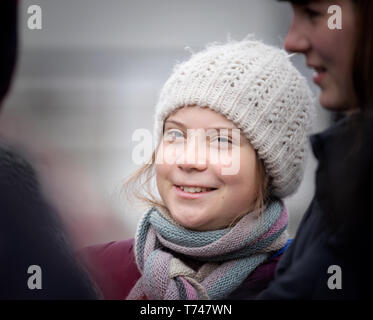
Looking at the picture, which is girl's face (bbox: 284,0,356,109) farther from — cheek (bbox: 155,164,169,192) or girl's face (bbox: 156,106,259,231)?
cheek (bbox: 155,164,169,192)

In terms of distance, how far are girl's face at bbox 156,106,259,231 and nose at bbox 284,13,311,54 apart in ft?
0.83

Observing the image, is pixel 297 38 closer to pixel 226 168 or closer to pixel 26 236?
pixel 226 168

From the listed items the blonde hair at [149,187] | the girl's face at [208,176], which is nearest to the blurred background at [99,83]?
the blonde hair at [149,187]

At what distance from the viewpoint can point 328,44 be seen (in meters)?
1.34

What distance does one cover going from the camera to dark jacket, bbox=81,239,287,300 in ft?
4.82

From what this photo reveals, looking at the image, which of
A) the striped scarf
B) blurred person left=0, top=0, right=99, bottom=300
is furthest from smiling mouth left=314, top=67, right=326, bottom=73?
blurred person left=0, top=0, right=99, bottom=300

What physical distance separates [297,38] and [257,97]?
180 mm

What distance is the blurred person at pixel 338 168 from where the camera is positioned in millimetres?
1300

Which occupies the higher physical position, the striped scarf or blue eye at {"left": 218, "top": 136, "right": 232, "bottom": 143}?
blue eye at {"left": 218, "top": 136, "right": 232, "bottom": 143}

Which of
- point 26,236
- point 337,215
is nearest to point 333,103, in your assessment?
point 337,215

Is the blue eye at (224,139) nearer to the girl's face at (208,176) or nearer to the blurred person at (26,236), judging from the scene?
the girl's face at (208,176)

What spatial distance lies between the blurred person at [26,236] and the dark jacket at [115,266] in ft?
0.15
